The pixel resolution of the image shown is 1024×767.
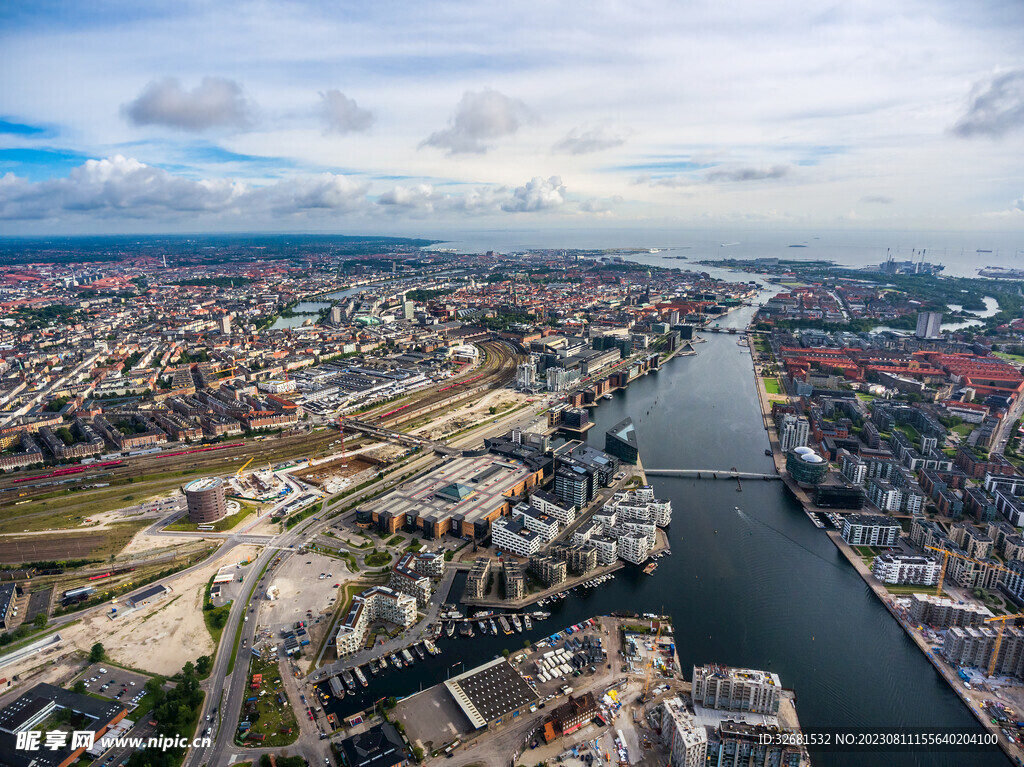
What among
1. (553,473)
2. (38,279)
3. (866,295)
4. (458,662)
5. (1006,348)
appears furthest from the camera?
(38,279)

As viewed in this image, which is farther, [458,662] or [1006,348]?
[1006,348]

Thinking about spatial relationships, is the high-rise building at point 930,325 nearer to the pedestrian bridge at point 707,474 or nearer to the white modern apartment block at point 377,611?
the pedestrian bridge at point 707,474

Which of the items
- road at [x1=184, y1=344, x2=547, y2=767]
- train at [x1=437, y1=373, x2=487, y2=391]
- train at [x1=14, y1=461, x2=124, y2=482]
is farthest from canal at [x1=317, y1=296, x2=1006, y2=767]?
train at [x1=14, y1=461, x2=124, y2=482]

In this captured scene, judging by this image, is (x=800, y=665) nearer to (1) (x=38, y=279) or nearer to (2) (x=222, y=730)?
(2) (x=222, y=730)

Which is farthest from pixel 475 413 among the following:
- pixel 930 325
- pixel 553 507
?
pixel 930 325

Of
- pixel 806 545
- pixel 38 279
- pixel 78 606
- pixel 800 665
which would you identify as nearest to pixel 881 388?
pixel 806 545

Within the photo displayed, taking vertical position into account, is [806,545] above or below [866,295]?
below

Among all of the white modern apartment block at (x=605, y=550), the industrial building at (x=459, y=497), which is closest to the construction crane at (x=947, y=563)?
the white modern apartment block at (x=605, y=550)

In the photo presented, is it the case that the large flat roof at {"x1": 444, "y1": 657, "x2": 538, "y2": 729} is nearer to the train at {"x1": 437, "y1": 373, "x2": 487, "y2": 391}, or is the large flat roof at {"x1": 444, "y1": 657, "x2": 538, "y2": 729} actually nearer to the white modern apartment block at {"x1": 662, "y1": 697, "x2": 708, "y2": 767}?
the white modern apartment block at {"x1": 662, "y1": 697, "x2": 708, "y2": 767}
